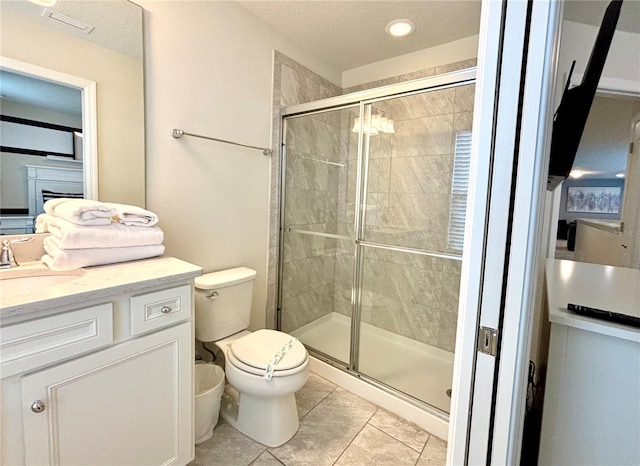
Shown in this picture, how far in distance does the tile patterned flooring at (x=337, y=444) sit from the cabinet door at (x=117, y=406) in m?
0.27

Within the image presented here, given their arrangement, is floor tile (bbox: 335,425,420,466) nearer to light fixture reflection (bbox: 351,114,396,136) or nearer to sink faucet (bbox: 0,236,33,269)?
sink faucet (bbox: 0,236,33,269)

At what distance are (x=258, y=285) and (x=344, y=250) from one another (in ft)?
2.52

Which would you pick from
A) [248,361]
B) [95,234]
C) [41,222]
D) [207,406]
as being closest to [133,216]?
[95,234]

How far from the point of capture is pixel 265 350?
1.56 m

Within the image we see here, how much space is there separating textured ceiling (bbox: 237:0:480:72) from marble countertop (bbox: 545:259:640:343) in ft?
5.05

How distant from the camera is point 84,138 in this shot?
1.33 metres

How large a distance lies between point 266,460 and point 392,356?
1.22 metres

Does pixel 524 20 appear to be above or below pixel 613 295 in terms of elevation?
above

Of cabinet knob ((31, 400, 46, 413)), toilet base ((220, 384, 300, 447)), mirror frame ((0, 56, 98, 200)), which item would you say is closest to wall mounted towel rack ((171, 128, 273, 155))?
mirror frame ((0, 56, 98, 200))

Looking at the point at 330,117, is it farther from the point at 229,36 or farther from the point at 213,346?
the point at 213,346

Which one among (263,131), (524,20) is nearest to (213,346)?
(263,131)

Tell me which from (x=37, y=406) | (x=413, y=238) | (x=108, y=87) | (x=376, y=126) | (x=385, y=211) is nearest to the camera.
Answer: (x=37, y=406)

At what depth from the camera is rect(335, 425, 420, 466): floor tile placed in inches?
56.5

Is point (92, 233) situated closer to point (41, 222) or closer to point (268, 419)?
point (41, 222)
